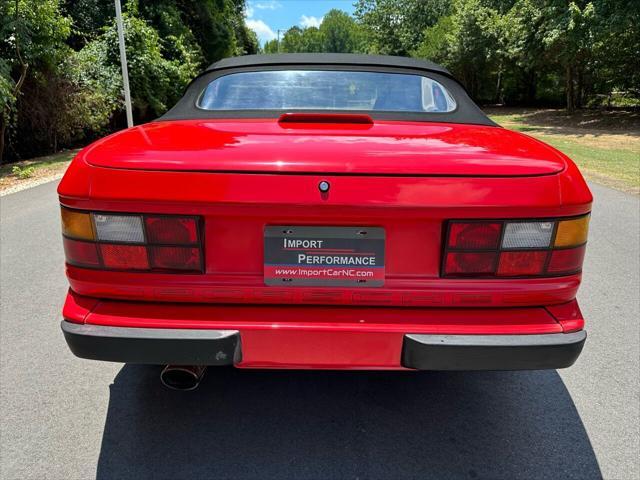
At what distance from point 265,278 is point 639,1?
801 inches

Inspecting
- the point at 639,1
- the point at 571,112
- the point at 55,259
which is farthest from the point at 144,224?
the point at 571,112

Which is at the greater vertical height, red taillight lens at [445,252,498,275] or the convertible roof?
the convertible roof

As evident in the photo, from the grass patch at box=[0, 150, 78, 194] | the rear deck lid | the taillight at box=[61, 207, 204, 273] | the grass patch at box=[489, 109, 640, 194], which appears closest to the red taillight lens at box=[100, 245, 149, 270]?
the taillight at box=[61, 207, 204, 273]

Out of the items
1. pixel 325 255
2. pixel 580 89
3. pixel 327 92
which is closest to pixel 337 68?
pixel 327 92

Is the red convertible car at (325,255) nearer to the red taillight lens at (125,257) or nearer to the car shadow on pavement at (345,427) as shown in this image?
the red taillight lens at (125,257)

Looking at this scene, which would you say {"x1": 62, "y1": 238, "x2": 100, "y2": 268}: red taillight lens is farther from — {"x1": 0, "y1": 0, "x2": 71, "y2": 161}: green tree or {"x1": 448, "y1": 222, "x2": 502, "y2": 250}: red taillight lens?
{"x1": 0, "y1": 0, "x2": 71, "y2": 161}: green tree

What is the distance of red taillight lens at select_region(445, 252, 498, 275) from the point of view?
5.99 feet

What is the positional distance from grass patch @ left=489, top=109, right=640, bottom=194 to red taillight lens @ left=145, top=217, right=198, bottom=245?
8.46 meters

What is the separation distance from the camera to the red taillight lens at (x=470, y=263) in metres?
1.83

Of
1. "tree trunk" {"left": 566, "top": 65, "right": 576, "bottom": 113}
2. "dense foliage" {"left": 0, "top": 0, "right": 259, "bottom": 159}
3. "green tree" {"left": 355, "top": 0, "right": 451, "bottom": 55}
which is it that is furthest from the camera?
"green tree" {"left": 355, "top": 0, "right": 451, "bottom": 55}

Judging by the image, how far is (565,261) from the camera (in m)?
1.88

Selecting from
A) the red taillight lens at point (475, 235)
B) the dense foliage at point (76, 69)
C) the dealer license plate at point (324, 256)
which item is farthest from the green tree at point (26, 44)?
the red taillight lens at point (475, 235)

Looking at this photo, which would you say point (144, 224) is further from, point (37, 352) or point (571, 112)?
point (571, 112)

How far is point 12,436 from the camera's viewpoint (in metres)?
2.23
